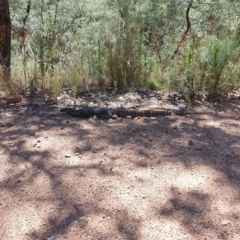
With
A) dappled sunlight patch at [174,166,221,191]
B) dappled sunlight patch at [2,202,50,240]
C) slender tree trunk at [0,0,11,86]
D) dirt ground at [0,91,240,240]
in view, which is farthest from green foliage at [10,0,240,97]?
dappled sunlight patch at [2,202,50,240]

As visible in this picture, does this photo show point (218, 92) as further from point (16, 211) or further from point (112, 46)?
point (16, 211)

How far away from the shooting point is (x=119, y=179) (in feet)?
8.92

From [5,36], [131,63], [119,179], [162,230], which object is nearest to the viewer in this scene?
[162,230]

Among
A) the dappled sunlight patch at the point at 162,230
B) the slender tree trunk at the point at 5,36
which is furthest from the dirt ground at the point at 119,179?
the slender tree trunk at the point at 5,36

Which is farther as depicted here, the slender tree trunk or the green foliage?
the slender tree trunk

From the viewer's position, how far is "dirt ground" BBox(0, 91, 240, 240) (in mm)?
2229

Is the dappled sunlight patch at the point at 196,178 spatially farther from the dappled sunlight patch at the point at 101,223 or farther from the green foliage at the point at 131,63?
the green foliage at the point at 131,63

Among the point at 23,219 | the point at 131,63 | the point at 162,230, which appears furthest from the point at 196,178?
the point at 131,63

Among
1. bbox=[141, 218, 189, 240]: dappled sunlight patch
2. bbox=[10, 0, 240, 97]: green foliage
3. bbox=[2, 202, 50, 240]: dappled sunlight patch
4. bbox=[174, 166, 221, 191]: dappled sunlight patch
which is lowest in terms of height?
bbox=[2, 202, 50, 240]: dappled sunlight patch

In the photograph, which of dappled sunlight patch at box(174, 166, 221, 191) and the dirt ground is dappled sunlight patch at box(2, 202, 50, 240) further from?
dappled sunlight patch at box(174, 166, 221, 191)

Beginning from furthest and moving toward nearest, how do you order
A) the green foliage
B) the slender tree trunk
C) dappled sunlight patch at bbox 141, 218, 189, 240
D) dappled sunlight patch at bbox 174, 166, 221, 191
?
1. the slender tree trunk
2. the green foliage
3. dappled sunlight patch at bbox 174, 166, 221, 191
4. dappled sunlight patch at bbox 141, 218, 189, 240

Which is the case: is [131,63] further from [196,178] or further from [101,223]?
[101,223]

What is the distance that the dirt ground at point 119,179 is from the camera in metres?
2.23

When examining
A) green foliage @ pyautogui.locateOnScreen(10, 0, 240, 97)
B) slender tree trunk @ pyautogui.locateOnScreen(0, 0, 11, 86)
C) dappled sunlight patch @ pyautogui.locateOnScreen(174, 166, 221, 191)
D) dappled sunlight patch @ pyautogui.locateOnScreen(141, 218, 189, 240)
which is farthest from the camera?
slender tree trunk @ pyautogui.locateOnScreen(0, 0, 11, 86)
